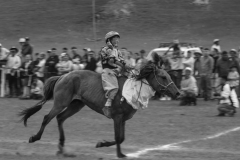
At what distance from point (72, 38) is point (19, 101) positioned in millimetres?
19138

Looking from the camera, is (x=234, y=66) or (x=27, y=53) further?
(x=27, y=53)

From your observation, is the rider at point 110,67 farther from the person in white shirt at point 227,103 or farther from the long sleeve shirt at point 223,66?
the long sleeve shirt at point 223,66

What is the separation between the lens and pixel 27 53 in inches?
803

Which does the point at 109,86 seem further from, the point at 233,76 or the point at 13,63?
the point at 13,63

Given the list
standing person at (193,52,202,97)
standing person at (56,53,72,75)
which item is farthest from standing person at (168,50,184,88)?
standing person at (56,53,72,75)

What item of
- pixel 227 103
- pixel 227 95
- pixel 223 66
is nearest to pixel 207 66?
pixel 223 66

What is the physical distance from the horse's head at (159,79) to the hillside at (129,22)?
25.9 meters

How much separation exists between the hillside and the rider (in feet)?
84.6

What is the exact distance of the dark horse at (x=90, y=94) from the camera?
364 inches

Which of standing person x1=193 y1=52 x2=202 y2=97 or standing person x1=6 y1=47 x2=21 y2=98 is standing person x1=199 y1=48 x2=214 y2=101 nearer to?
standing person x1=193 y1=52 x2=202 y2=97

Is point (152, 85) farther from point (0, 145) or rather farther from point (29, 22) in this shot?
point (29, 22)

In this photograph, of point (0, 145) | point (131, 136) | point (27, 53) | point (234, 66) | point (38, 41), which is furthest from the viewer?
point (38, 41)

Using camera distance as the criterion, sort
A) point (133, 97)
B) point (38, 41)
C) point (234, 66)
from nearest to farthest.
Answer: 1. point (133, 97)
2. point (234, 66)
3. point (38, 41)

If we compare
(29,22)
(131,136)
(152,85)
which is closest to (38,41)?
(29,22)
